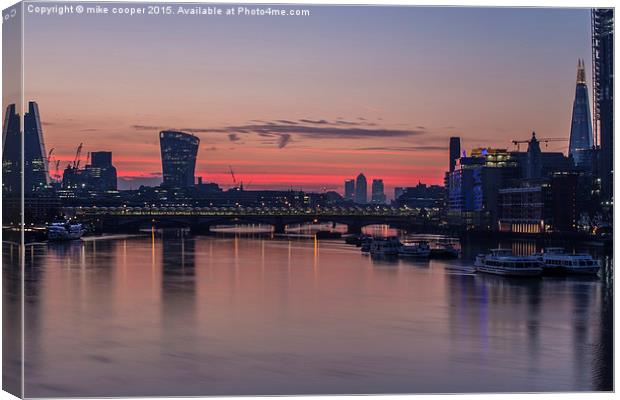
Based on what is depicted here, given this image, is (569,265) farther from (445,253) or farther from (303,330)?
(303,330)

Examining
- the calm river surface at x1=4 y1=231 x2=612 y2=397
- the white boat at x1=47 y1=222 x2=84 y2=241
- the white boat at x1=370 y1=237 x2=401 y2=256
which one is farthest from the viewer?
the white boat at x1=47 y1=222 x2=84 y2=241

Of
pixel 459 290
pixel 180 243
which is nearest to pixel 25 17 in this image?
pixel 459 290

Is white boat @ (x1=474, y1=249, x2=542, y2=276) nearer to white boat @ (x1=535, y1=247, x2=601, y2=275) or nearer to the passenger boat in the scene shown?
white boat @ (x1=535, y1=247, x2=601, y2=275)

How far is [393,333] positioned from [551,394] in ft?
17.9

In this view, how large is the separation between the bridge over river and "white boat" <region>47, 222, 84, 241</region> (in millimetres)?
561

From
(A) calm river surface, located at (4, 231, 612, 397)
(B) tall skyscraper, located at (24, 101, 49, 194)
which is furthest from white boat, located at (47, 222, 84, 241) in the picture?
(B) tall skyscraper, located at (24, 101, 49, 194)

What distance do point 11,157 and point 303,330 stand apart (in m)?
6.94

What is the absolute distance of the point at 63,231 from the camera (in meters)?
42.1

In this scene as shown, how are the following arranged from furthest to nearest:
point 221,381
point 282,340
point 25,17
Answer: point 282,340, point 221,381, point 25,17

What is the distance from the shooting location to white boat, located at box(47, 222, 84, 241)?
40.5 m

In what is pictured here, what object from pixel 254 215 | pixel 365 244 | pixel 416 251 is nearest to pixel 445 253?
pixel 416 251

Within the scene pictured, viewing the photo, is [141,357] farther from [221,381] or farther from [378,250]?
[378,250]

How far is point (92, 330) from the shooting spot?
1580 cm

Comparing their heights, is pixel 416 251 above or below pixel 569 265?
below
